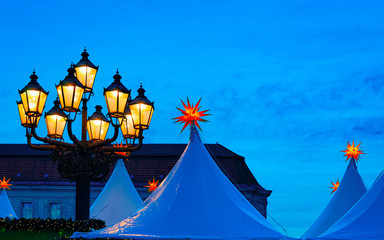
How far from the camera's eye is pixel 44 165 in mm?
38500

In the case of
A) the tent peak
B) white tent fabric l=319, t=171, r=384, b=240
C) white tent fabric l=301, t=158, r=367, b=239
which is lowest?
white tent fabric l=319, t=171, r=384, b=240

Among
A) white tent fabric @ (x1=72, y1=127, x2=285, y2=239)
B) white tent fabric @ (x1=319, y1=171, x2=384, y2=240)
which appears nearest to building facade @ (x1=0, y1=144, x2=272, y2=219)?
white tent fabric @ (x1=72, y1=127, x2=285, y2=239)

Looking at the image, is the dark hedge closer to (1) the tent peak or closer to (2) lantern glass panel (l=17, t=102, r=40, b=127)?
(2) lantern glass panel (l=17, t=102, r=40, b=127)

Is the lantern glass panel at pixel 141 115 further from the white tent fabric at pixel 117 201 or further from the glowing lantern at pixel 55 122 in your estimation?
the white tent fabric at pixel 117 201

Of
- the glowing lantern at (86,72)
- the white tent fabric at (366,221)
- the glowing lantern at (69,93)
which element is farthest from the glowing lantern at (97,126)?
the white tent fabric at (366,221)

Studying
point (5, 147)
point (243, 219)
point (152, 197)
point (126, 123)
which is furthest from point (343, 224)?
point (5, 147)

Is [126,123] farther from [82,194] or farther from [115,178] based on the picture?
[115,178]

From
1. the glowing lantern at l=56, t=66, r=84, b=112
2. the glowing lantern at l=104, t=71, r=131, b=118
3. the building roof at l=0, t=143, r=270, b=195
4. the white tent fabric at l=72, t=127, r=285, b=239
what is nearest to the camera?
the glowing lantern at l=56, t=66, r=84, b=112

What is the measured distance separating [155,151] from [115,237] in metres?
29.3

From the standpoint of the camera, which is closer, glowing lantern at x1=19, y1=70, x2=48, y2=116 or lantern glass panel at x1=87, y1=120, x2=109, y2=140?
glowing lantern at x1=19, y1=70, x2=48, y2=116

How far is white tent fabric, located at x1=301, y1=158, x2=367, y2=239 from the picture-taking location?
58.7 ft

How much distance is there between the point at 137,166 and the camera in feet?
126

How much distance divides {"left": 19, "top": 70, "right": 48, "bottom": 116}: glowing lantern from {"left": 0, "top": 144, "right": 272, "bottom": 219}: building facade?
26644 mm

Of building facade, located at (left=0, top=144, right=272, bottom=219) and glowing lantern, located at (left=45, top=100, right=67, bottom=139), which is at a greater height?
building facade, located at (left=0, top=144, right=272, bottom=219)
